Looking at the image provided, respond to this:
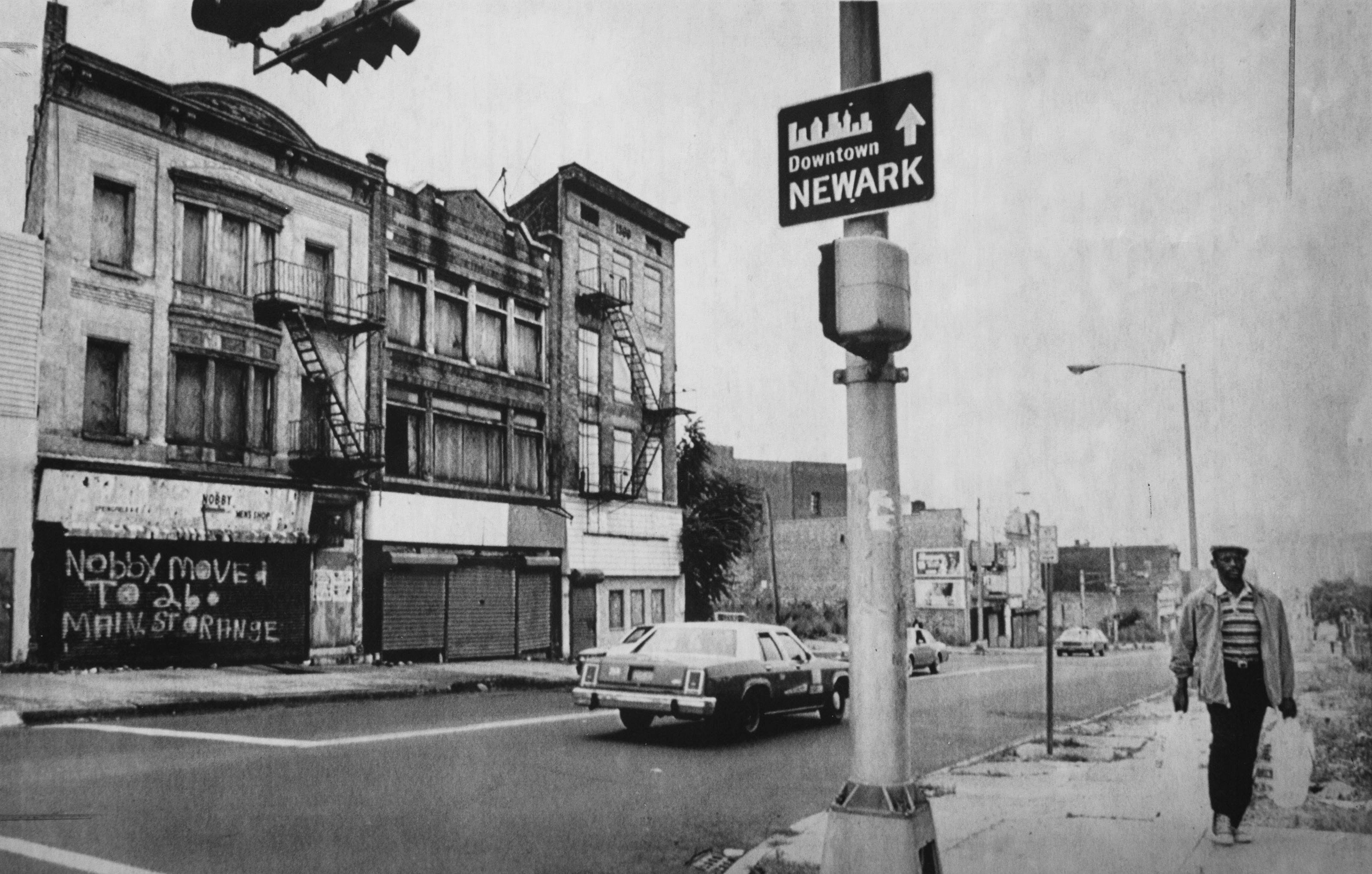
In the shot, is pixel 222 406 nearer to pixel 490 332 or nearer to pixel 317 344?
pixel 317 344

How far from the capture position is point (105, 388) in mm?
22328

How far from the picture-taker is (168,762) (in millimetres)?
10352

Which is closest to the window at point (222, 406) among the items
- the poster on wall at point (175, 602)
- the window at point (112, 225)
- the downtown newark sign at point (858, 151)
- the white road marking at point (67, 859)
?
the poster on wall at point (175, 602)

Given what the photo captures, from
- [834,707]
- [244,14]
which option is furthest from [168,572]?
[244,14]

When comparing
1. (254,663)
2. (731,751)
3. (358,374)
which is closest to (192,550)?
(254,663)

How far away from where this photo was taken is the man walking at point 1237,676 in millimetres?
6977

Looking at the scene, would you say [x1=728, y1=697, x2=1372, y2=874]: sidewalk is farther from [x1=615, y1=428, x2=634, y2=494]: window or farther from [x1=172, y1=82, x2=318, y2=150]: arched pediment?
[x1=615, y1=428, x2=634, y2=494]: window

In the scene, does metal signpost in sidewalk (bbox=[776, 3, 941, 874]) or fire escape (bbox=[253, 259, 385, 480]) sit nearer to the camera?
metal signpost in sidewalk (bbox=[776, 3, 941, 874])

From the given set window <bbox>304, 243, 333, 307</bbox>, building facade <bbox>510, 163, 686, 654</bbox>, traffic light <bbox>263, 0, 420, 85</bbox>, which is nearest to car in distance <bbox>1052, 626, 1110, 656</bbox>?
building facade <bbox>510, 163, 686, 654</bbox>

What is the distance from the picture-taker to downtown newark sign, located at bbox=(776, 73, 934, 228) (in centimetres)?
533

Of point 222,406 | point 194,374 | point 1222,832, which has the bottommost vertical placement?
point 1222,832

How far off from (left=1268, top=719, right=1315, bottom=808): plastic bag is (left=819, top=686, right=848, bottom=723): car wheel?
8514mm

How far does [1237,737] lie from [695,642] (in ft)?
25.1

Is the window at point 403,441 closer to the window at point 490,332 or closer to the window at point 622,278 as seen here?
the window at point 490,332
